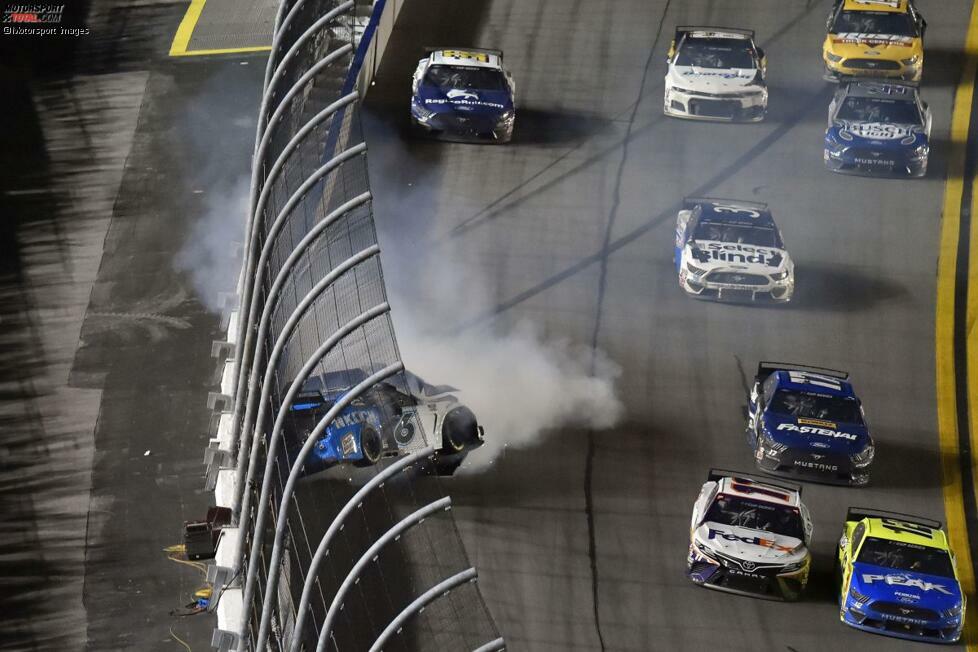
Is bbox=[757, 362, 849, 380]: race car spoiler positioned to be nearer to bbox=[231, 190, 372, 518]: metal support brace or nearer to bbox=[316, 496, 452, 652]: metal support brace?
bbox=[231, 190, 372, 518]: metal support brace

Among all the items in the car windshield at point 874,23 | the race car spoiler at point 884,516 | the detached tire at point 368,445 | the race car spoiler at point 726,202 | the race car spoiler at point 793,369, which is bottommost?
the race car spoiler at point 884,516

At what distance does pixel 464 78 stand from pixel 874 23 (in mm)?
8508

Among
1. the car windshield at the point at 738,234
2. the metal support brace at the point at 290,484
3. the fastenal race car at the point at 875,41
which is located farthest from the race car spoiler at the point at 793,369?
the metal support brace at the point at 290,484

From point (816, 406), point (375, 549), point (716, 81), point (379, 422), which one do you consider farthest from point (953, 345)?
point (375, 549)

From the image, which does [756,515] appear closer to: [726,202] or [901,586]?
[901,586]

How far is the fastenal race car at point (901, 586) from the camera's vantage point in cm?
1666

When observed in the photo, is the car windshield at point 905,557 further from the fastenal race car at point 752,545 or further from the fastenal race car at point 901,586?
the fastenal race car at point 752,545

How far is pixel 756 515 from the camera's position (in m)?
17.5

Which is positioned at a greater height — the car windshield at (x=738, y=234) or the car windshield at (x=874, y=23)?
the car windshield at (x=874, y=23)

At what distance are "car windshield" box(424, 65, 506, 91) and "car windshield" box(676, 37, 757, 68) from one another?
3625mm

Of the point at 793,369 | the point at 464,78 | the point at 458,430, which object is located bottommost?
the point at 458,430

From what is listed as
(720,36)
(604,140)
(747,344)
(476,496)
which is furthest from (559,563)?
(720,36)

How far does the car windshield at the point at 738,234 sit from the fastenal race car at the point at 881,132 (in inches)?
159

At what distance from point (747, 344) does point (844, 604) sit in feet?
21.1
